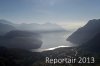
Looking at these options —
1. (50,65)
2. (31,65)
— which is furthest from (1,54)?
(50,65)

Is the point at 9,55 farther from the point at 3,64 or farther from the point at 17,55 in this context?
the point at 3,64

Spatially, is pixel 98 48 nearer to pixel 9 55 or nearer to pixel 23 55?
pixel 23 55

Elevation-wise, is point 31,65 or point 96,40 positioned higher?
point 96,40

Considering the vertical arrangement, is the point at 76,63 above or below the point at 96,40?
below

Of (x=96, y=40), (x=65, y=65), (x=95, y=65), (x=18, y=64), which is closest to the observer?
(x=65, y=65)

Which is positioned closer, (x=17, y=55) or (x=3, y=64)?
(x=3, y=64)

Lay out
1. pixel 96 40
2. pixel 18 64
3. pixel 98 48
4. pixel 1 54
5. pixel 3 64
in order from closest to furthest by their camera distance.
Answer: pixel 3 64 < pixel 18 64 < pixel 1 54 < pixel 98 48 < pixel 96 40

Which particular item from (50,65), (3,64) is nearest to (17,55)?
(3,64)

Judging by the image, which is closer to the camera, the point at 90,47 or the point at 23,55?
the point at 23,55

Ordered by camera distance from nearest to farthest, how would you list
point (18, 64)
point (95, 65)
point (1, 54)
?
1. point (95, 65)
2. point (18, 64)
3. point (1, 54)
